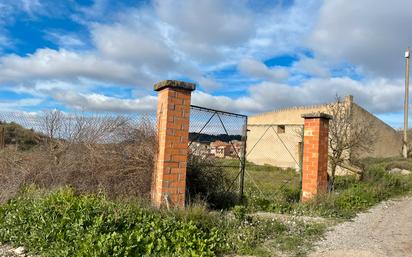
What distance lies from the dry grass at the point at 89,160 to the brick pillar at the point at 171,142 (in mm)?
402

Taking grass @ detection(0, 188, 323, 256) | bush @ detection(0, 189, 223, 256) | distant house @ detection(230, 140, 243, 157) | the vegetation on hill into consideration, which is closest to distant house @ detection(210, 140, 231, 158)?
distant house @ detection(230, 140, 243, 157)

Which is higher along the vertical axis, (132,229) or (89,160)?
(89,160)

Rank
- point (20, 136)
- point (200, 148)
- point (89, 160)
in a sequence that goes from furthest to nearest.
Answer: point (20, 136) → point (200, 148) → point (89, 160)

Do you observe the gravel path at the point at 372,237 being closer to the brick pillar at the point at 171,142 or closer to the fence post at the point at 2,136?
the brick pillar at the point at 171,142

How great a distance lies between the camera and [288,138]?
21.2m

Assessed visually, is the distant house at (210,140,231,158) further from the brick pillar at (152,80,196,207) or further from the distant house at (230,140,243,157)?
the brick pillar at (152,80,196,207)

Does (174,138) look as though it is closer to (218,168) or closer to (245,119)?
(218,168)

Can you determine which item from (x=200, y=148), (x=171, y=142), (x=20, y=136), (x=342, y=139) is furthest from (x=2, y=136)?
(x=342, y=139)

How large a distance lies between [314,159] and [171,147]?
4036 mm

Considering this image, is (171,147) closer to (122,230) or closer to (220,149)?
(122,230)

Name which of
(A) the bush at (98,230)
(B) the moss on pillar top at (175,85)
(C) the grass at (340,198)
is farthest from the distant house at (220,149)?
(A) the bush at (98,230)

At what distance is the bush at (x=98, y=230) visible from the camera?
404cm

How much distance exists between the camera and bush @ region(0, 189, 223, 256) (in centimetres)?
404

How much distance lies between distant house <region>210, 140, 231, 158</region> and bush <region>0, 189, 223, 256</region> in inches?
111
